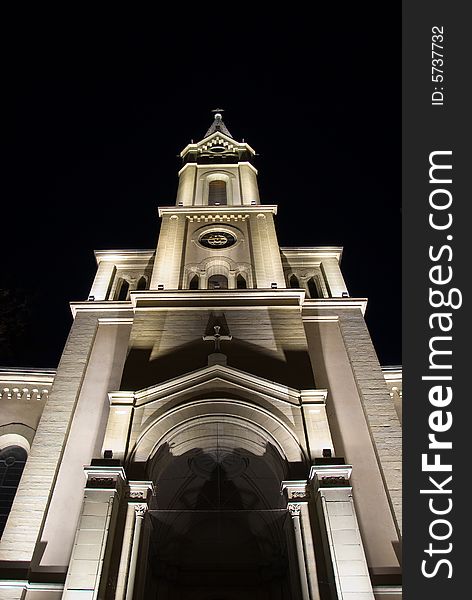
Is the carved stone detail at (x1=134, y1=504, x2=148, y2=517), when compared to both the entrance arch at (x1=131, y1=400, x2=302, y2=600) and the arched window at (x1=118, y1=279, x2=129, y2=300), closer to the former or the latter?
the entrance arch at (x1=131, y1=400, x2=302, y2=600)

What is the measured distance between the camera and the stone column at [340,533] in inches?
583

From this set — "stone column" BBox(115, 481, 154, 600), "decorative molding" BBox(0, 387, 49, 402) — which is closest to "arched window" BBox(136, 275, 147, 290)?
"decorative molding" BBox(0, 387, 49, 402)

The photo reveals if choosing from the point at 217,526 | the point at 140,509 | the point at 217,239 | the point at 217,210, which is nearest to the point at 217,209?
the point at 217,210

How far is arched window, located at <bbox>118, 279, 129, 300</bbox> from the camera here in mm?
28188

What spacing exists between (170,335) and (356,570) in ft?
36.5

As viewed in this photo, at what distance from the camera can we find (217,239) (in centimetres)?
2991

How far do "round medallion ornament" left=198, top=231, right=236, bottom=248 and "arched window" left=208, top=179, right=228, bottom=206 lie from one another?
379cm

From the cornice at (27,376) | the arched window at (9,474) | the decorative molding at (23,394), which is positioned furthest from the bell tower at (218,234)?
the arched window at (9,474)

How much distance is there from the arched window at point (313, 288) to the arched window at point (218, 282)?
381cm

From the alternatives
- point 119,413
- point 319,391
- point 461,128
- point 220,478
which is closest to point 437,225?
point 461,128

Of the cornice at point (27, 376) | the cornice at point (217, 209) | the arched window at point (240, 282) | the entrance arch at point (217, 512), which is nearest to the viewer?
the entrance arch at point (217, 512)

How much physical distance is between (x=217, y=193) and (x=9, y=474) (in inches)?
764

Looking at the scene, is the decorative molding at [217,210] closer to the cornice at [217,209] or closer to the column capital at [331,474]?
the cornice at [217,209]

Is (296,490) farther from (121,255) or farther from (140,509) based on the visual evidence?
(121,255)
